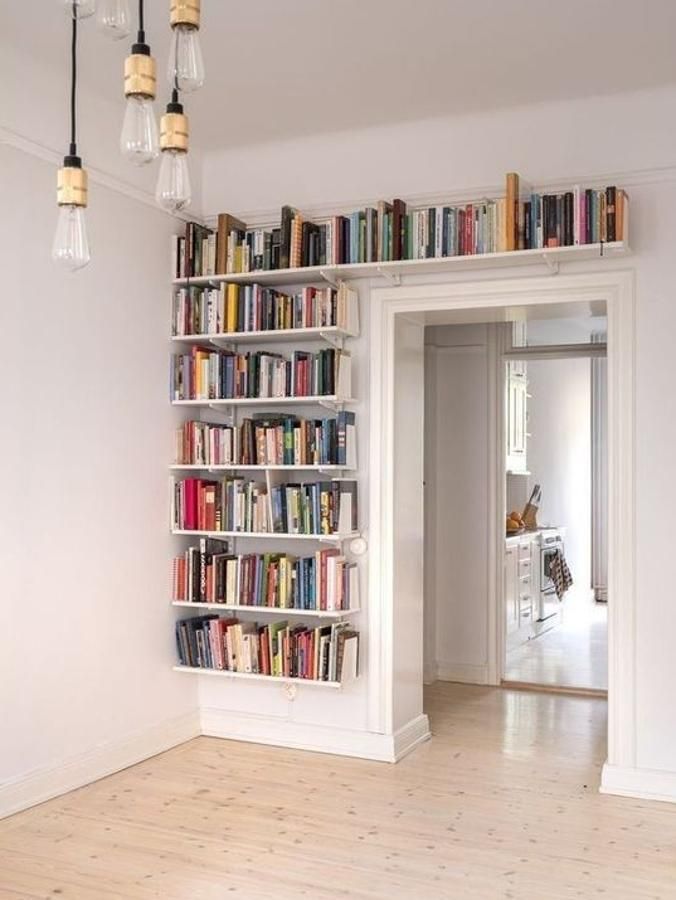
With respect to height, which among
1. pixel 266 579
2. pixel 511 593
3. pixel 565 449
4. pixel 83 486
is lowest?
pixel 511 593

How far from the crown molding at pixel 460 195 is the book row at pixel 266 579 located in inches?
65.0

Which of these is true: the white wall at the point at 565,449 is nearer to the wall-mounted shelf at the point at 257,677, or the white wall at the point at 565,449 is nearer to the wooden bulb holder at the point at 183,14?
the wall-mounted shelf at the point at 257,677

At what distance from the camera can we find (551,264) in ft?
14.4

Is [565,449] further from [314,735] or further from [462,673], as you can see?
[314,735]

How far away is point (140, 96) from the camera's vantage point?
199 cm

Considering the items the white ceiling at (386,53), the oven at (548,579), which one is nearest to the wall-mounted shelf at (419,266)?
the white ceiling at (386,53)

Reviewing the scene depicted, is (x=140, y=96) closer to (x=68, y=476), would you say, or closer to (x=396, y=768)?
(x=68, y=476)

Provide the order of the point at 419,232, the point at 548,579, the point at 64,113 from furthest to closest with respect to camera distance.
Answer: the point at 548,579, the point at 419,232, the point at 64,113

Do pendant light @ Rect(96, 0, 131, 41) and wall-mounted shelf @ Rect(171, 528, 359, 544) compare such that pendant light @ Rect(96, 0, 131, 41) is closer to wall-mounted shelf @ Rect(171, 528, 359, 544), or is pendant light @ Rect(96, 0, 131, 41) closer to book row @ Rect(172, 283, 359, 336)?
book row @ Rect(172, 283, 359, 336)

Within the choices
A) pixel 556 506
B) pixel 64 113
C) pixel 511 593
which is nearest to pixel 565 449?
pixel 556 506

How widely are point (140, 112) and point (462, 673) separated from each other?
5105mm

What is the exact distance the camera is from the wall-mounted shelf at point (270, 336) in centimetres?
472

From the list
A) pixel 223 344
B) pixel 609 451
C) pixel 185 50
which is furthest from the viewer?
pixel 223 344

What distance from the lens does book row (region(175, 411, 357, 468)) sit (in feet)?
15.4
